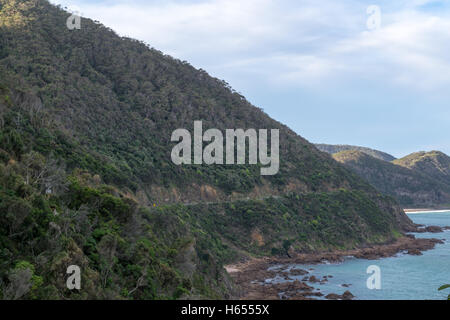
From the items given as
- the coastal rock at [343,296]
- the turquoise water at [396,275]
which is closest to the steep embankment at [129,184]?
the turquoise water at [396,275]

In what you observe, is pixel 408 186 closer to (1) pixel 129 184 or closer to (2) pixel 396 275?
(2) pixel 396 275

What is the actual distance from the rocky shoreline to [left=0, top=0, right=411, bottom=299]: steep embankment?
2.41 m

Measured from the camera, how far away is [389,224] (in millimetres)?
94000

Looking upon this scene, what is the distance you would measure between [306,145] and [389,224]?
28.0m

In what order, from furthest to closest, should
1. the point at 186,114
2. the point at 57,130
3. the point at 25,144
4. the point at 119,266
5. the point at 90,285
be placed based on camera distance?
1. the point at 186,114
2. the point at 57,130
3. the point at 25,144
4. the point at 119,266
5. the point at 90,285

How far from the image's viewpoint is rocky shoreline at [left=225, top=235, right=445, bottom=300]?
47438 mm

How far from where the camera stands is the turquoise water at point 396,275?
51.4 meters

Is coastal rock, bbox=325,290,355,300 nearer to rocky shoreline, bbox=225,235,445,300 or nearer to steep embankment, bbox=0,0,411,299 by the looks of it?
rocky shoreline, bbox=225,235,445,300

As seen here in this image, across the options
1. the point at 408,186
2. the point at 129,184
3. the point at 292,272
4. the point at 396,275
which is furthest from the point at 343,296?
the point at 408,186

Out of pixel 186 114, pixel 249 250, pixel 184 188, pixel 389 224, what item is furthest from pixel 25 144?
pixel 389 224

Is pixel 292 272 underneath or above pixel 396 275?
above

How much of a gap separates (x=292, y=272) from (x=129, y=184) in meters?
25.0

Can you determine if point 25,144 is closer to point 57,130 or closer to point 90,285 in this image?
point 57,130

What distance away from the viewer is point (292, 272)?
192 ft
